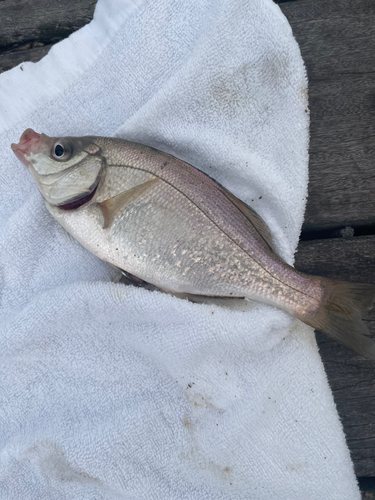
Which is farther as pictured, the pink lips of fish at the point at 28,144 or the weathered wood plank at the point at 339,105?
the weathered wood plank at the point at 339,105

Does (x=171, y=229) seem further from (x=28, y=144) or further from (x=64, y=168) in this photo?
(x=28, y=144)

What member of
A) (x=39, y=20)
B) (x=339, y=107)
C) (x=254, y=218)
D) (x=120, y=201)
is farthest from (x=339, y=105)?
(x=39, y=20)

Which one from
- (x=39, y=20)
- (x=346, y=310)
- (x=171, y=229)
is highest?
(x=39, y=20)

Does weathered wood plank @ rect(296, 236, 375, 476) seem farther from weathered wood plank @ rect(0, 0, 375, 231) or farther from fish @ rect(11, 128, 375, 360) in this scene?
fish @ rect(11, 128, 375, 360)

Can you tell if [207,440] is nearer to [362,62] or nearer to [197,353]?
[197,353]

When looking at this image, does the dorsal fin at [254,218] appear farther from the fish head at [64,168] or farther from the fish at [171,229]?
the fish head at [64,168]

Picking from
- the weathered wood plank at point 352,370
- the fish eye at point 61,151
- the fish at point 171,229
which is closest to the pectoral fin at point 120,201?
the fish at point 171,229

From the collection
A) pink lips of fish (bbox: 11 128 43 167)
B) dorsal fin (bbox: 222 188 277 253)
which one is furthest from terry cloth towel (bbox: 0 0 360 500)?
pink lips of fish (bbox: 11 128 43 167)
